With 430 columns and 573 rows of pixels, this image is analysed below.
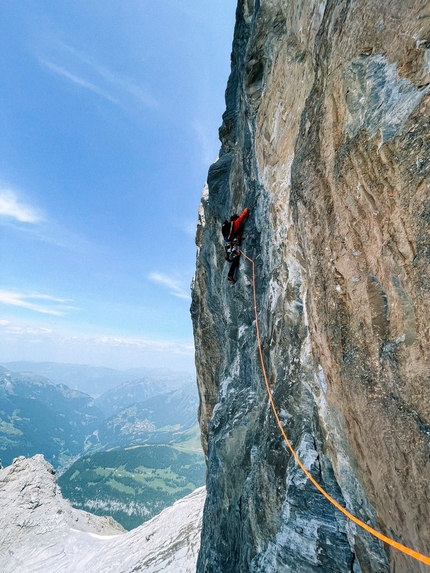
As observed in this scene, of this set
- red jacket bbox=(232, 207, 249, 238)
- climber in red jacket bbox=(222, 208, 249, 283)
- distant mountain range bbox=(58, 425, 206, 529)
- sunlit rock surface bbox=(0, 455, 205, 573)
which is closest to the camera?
red jacket bbox=(232, 207, 249, 238)

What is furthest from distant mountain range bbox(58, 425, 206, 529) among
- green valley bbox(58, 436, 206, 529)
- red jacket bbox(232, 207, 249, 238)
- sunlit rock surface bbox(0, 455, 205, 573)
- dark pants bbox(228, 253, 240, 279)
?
A: red jacket bbox(232, 207, 249, 238)

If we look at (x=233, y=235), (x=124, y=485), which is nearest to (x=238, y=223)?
(x=233, y=235)

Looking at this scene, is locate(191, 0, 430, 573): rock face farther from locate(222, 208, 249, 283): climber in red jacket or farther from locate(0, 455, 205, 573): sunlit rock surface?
locate(0, 455, 205, 573): sunlit rock surface

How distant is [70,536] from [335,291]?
4873 cm

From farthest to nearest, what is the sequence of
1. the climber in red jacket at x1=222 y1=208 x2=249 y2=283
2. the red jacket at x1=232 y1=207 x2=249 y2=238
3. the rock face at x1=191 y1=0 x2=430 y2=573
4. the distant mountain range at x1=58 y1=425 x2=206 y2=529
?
the distant mountain range at x1=58 y1=425 x2=206 y2=529 < the climber in red jacket at x1=222 y1=208 x2=249 y2=283 < the red jacket at x1=232 y1=207 x2=249 y2=238 < the rock face at x1=191 y1=0 x2=430 y2=573

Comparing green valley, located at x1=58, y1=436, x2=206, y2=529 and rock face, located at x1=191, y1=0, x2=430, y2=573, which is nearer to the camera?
rock face, located at x1=191, y1=0, x2=430, y2=573

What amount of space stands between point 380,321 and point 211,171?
43.2 feet

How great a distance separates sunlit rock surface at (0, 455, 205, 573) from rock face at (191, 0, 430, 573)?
18205 mm

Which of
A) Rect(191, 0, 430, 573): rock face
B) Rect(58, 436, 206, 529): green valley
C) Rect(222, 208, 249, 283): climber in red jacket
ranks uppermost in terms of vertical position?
Rect(222, 208, 249, 283): climber in red jacket

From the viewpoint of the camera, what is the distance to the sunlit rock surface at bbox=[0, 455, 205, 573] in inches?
949

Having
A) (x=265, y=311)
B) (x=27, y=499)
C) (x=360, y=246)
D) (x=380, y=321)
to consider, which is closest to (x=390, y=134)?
(x=360, y=246)

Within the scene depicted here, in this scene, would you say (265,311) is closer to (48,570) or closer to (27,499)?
(48,570)

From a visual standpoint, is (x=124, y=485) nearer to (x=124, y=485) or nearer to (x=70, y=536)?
(x=124, y=485)

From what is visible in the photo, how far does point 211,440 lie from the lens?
1240cm
